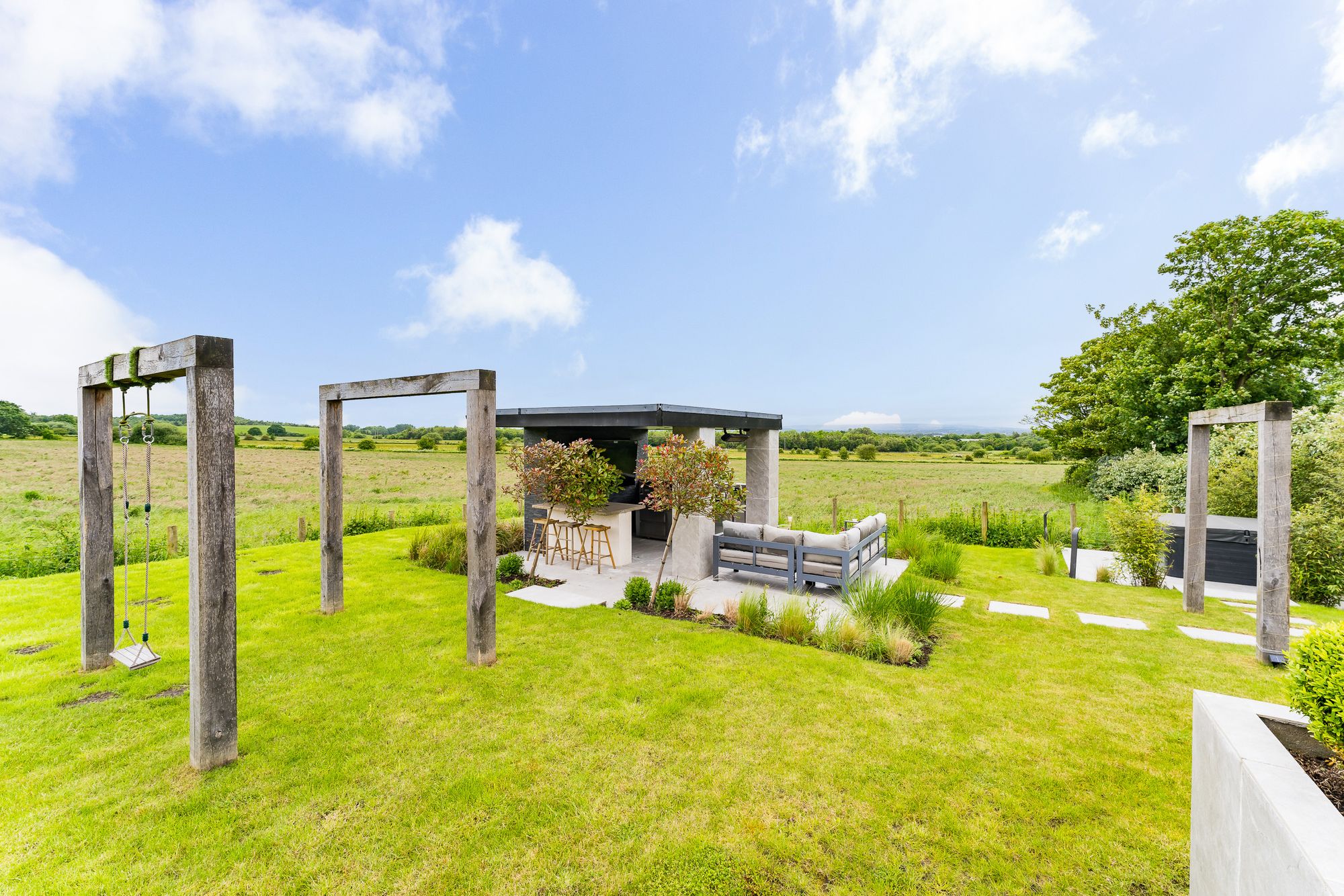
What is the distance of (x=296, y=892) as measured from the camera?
2.44 m

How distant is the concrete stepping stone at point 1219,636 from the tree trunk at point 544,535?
28.2 ft

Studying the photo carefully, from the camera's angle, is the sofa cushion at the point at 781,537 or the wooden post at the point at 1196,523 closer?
the wooden post at the point at 1196,523

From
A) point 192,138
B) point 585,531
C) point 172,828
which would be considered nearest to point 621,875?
point 172,828

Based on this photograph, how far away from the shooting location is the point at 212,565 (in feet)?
10.9

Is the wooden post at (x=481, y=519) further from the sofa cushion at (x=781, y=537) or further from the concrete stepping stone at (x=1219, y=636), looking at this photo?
the concrete stepping stone at (x=1219, y=636)

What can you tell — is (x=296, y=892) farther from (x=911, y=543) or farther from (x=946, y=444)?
(x=946, y=444)

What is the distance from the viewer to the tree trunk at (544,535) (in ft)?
26.9

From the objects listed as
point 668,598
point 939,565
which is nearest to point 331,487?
point 668,598

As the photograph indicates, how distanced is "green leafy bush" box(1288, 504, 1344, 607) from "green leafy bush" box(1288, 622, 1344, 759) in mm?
8075

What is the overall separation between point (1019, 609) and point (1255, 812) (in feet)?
19.8

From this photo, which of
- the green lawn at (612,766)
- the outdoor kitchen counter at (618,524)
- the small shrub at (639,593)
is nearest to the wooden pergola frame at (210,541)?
the green lawn at (612,766)

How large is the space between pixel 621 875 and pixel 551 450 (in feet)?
19.3

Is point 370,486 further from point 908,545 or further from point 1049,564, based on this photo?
point 1049,564

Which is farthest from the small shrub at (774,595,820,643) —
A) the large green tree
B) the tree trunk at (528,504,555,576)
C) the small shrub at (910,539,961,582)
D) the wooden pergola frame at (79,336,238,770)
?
the large green tree
